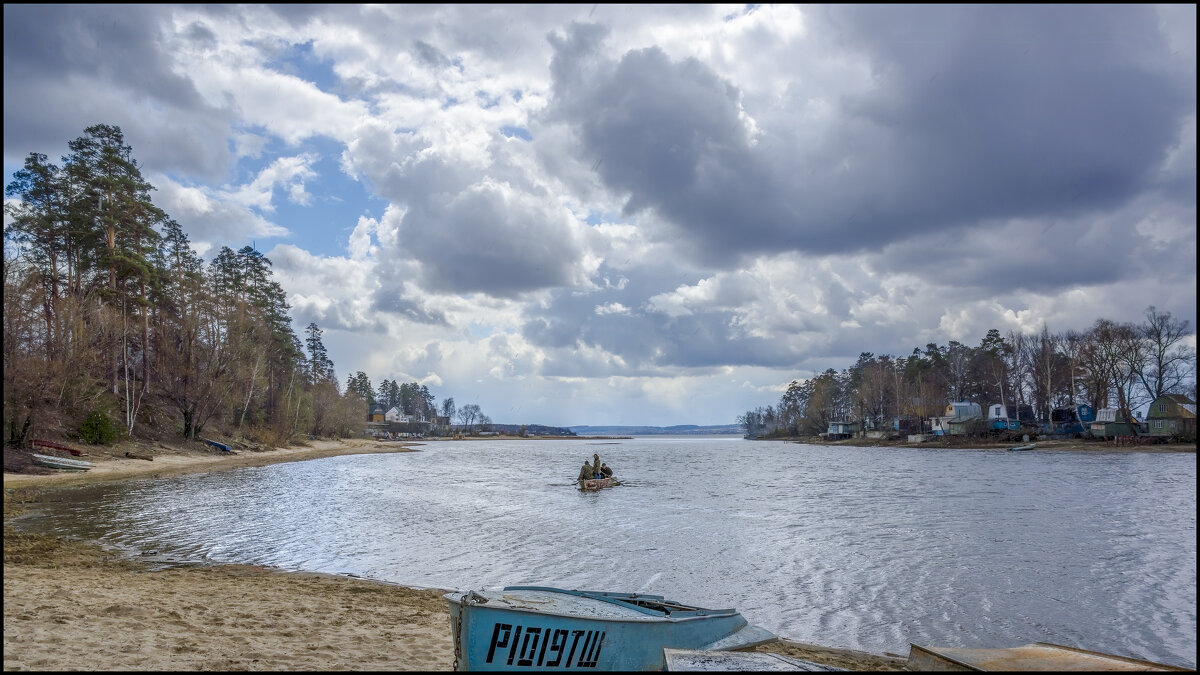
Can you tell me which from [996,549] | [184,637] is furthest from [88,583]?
[996,549]

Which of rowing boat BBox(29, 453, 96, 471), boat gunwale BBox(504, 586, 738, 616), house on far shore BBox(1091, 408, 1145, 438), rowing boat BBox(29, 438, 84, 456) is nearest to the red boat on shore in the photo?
rowing boat BBox(29, 438, 84, 456)

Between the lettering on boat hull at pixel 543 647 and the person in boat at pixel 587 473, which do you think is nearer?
the lettering on boat hull at pixel 543 647

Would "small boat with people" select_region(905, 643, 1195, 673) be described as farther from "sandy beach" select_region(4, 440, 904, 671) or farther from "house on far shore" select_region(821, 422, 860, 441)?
"house on far shore" select_region(821, 422, 860, 441)

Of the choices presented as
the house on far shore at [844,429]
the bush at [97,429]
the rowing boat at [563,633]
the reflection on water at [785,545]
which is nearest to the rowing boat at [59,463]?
the reflection on water at [785,545]

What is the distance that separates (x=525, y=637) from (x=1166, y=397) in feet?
283

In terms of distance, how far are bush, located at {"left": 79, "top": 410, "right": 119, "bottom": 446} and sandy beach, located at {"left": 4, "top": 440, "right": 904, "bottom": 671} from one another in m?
31.6

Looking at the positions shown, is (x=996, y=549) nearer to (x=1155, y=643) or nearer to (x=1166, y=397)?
(x=1155, y=643)

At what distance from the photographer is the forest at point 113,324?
37.1 m

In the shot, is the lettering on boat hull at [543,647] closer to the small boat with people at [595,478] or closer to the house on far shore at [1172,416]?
the small boat with people at [595,478]

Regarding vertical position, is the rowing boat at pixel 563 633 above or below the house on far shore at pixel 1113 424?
below

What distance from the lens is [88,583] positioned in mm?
12414

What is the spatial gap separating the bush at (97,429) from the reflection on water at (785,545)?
8641 mm

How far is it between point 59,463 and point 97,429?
→ 900 cm

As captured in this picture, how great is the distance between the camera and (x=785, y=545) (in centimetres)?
2097
